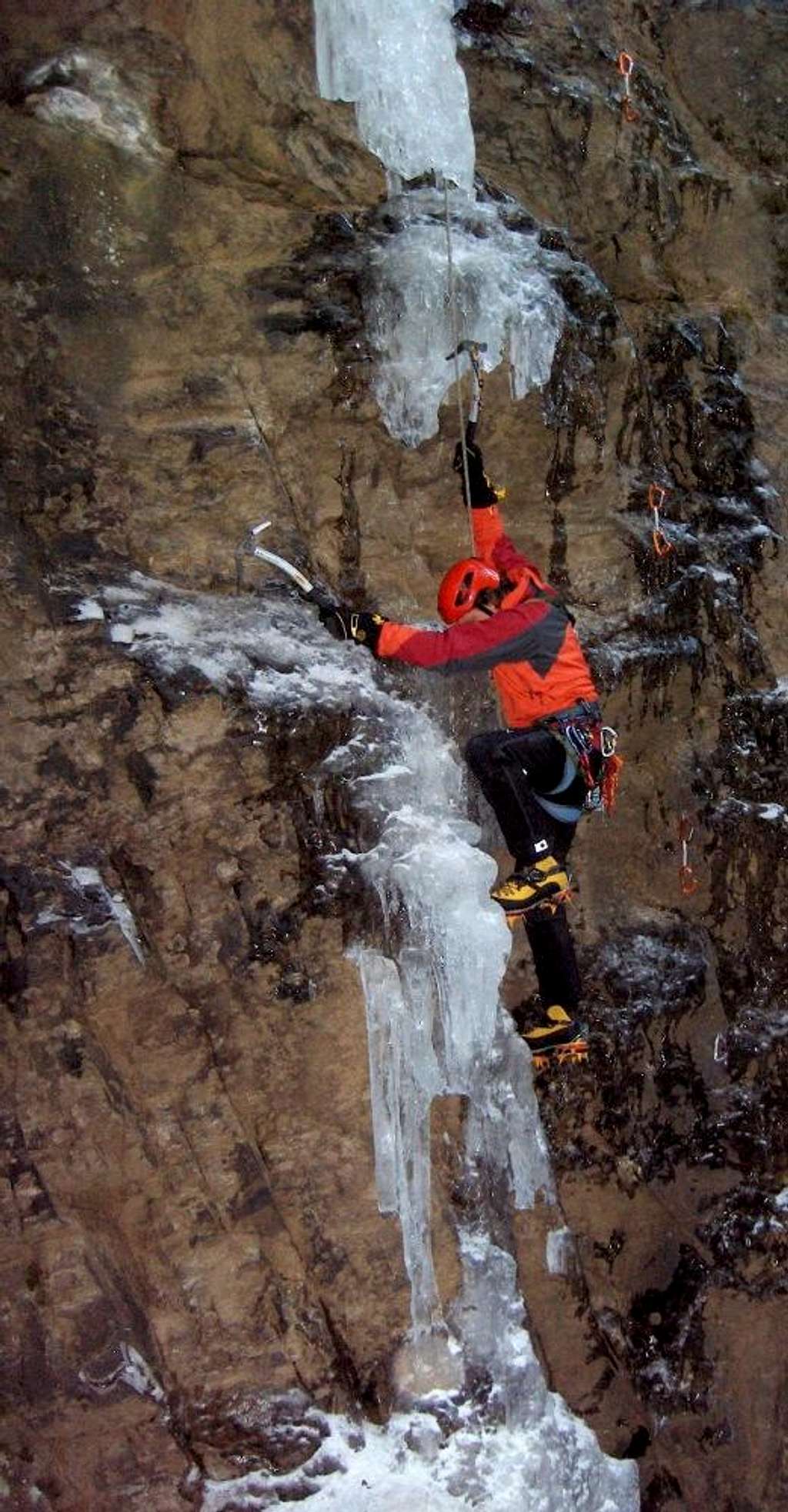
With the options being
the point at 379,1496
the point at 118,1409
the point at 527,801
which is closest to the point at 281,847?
the point at 527,801

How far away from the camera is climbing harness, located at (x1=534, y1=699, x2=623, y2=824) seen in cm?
517

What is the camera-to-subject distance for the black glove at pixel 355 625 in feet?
15.5

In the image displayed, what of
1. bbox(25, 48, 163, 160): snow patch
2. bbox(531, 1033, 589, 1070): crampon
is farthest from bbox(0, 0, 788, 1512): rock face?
bbox(531, 1033, 589, 1070): crampon

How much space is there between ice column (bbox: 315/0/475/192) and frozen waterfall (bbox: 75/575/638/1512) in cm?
224

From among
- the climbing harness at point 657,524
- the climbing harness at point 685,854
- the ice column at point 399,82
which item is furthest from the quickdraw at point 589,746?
the ice column at point 399,82

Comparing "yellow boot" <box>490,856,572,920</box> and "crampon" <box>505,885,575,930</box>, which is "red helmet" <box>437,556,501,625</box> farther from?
"crampon" <box>505,885,575,930</box>

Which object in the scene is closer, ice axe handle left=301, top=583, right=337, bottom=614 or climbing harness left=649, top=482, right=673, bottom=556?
ice axe handle left=301, top=583, right=337, bottom=614

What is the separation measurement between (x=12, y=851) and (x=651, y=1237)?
139 inches

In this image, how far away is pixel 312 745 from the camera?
5219mm

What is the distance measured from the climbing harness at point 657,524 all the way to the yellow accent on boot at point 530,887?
1.96 metres

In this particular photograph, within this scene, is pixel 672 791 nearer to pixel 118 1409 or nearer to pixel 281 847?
pixel 281 847

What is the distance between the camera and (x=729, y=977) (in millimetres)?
6473

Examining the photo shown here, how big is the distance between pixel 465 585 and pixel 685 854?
209 centimetres

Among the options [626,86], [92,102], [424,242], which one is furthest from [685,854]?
[92,102]
